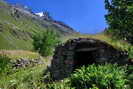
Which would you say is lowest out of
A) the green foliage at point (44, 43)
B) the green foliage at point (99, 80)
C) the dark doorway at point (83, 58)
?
the green foliage at point (99, 80)

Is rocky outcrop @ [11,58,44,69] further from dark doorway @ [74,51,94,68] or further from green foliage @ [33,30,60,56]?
green foliage @ [33,30,60,56]

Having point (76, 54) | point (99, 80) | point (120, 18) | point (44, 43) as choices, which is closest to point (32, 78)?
point (99, 80)

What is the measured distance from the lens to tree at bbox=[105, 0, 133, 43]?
727 inches

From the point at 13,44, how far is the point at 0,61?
163 metres

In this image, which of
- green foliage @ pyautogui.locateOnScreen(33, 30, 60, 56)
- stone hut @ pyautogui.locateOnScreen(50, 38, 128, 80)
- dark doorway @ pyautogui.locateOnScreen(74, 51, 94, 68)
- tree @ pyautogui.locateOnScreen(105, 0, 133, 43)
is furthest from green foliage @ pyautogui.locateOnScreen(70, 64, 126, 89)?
green foliage @ pyautogui.locateOnScreen(33, 30, 60, 56)

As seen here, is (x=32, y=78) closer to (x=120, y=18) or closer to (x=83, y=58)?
(x=120, y=18)

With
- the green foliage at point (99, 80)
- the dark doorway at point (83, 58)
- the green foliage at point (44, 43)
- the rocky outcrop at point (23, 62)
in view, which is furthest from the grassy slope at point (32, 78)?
the green foliage at point (44, 43)

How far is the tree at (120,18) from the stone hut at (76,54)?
297cm

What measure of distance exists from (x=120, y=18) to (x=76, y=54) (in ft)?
26.4

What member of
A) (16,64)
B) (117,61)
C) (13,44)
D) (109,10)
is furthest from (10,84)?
(13,44)

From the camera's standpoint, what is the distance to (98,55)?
23703 millimetres

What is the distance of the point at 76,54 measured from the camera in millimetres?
26000

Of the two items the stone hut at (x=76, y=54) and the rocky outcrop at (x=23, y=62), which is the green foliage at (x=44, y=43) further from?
the stone hut at (x=76, y=54)

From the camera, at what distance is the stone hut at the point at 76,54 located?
22797 mm
